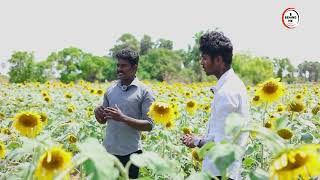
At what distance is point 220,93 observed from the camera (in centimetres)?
239

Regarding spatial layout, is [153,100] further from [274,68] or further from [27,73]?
[274,68]

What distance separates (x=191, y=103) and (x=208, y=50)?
2884 millimetres

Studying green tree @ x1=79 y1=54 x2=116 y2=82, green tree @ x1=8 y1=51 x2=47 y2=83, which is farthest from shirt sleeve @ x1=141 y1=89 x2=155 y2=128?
green tree @ x1=79 y1=54 x2=116 y2=82

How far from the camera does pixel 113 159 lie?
100cm

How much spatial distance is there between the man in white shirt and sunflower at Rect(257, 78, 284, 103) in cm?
99

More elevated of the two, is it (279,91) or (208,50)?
(208,50)

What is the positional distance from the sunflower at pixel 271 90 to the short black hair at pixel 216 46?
99 centimetres

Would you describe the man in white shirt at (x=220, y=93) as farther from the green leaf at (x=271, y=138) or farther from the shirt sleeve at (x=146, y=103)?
the green leaf at (x=271, y=138)

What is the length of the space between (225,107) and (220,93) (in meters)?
0.08

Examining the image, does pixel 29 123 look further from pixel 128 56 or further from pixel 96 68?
pixel 96 68

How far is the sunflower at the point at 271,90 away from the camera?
3434mm

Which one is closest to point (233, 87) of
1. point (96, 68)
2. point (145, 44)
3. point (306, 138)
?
point (306, 138)

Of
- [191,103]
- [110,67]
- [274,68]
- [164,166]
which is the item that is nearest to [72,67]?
[110,67]

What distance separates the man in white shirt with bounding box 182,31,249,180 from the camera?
2355 millimetres
